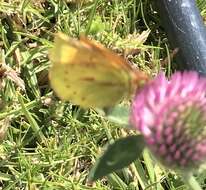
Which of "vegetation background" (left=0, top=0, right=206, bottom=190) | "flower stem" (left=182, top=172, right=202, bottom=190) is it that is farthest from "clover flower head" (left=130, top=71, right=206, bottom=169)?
"vegetation background" (left=0, top=0, right=206, bottom=190)

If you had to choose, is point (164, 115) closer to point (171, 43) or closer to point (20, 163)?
point (20, 163)

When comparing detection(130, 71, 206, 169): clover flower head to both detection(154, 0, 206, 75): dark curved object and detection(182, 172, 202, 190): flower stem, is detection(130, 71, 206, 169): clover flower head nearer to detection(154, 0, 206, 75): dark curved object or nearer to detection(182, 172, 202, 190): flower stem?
detection(182, 172, 202, 190): flower stem

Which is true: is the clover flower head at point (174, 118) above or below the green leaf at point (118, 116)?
above

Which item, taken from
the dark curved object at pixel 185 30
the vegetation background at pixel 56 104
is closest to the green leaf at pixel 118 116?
the vegetation background at pixel 56 104

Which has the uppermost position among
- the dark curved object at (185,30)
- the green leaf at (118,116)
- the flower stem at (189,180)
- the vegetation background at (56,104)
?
the dark curved object at (185,30)

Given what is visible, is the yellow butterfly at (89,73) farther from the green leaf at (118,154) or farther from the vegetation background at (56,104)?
the vegetation background at (56,104)
